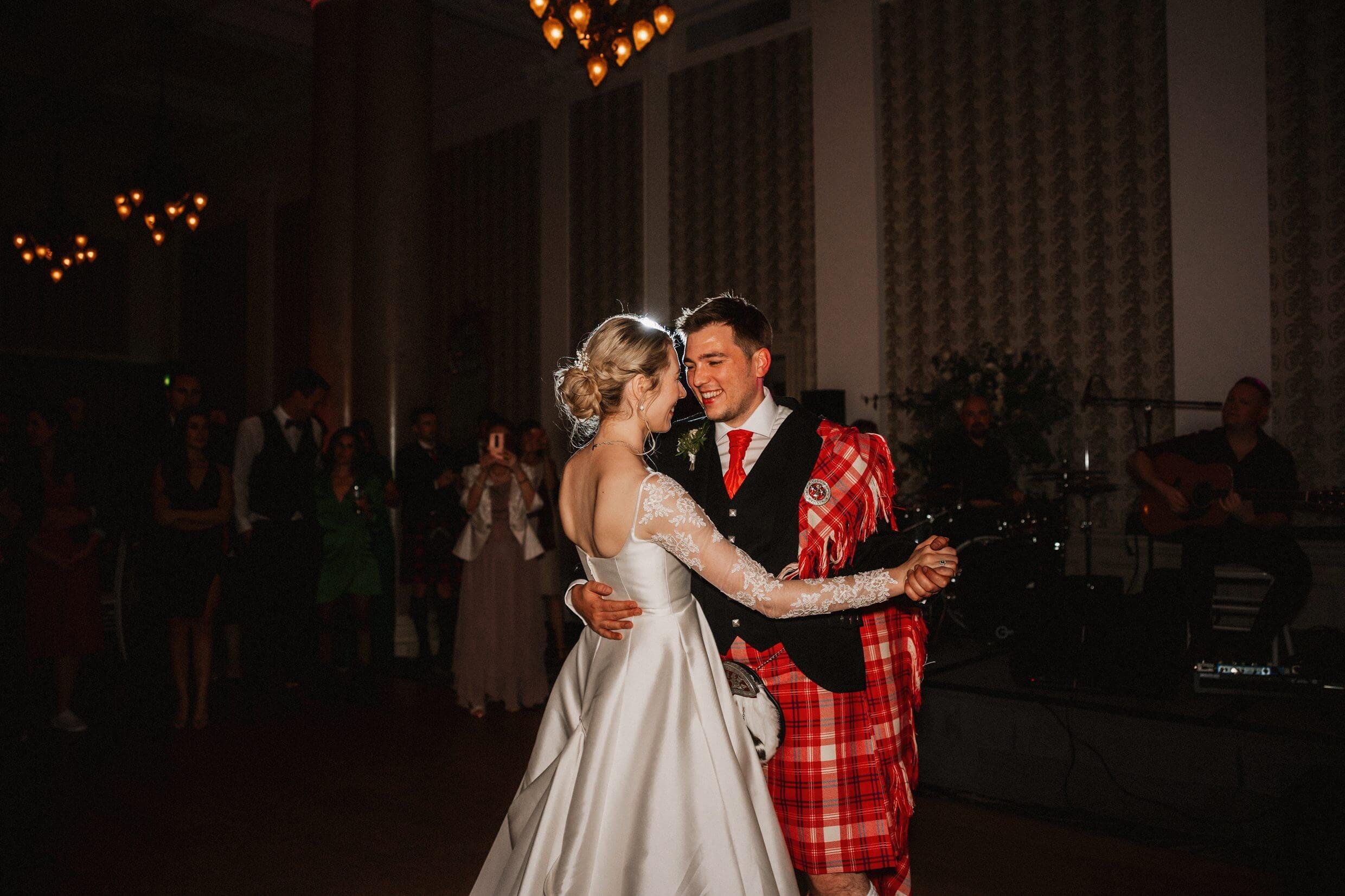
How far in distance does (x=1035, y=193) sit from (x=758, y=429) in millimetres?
5637

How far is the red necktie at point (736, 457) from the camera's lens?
2244 millimetres

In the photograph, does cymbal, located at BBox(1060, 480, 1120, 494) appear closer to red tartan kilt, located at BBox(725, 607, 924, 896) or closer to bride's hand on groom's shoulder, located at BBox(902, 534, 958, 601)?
red tartan kilt, located at BBox(725, 607, 924, 896)

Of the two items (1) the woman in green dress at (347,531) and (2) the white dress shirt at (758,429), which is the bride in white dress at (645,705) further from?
(1) the woman in green dress at (347,531)

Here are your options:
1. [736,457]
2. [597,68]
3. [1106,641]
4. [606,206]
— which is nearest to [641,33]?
[597,68]

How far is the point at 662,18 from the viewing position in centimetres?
493

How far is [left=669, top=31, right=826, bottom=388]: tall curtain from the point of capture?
8250 mm

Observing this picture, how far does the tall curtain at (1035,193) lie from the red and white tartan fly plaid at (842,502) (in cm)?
506

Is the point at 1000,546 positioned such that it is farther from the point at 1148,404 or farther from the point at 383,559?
the point at 383,559

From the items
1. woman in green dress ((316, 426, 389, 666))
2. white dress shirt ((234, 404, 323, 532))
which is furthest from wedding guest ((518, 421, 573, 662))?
white dress shirt ((234, 404, 323, 532))

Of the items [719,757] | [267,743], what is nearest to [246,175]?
[267,743]

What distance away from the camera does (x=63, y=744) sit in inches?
179

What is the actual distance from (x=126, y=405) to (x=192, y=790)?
1191 centimetres

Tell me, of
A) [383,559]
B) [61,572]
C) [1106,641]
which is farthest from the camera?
[383,559]

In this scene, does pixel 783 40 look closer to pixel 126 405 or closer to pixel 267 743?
pixel 267 743
